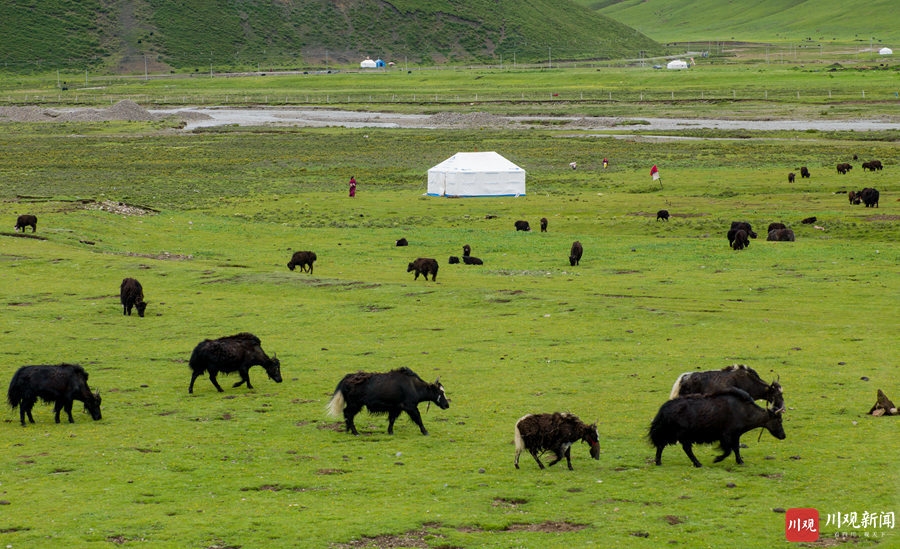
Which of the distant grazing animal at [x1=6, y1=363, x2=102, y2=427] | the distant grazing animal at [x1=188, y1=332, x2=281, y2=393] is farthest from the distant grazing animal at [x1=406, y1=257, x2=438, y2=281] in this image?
the distant grazing animal at [x1=6, y1=363, x2=102, y2=427]

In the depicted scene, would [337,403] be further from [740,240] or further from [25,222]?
[25,222]

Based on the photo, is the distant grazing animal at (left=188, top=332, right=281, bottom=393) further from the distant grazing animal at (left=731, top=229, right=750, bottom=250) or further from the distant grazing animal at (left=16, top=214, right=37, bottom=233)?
the distant grazing animal at (left=16, top=214, right=37, bottom=233)

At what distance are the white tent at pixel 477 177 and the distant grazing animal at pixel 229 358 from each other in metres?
42.5

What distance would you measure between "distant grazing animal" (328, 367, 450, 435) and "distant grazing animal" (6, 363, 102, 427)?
469 cm

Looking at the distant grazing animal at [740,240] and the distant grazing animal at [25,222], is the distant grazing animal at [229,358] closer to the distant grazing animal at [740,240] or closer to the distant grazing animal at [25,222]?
the distant grazing animal at [740,240]

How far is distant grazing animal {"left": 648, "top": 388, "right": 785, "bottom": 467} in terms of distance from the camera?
53.4 feet

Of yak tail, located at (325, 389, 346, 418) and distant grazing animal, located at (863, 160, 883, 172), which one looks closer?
yak tail, located at (325, 389, 346, 418)

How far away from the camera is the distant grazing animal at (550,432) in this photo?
53.3 ft

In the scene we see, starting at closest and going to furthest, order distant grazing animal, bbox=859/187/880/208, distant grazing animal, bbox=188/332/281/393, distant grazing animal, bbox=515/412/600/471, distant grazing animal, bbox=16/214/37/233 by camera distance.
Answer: distant grazing animal, bbox=515/412/600/471 < distant grazing animal, bbox=188/332/281/393 < distant grazing animal, bbox=16/214/37/233 < distant grazing animal, bbox=859/187/880/208

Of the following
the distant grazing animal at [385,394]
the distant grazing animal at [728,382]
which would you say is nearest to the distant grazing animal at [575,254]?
the distant grazing animal at [728,382]

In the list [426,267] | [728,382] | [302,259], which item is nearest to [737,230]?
[426,267]

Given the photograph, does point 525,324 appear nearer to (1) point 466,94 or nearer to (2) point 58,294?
(2) point 58,294

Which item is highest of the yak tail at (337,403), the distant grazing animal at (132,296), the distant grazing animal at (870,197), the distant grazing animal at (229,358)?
the distant grazing animal at (870,197)

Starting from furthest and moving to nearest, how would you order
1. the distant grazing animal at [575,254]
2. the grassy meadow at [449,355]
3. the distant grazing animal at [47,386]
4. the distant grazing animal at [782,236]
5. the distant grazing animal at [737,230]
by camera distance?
1. the distant grazing animal at [782,236]
2. the distant grazing animal at [737,230]
3. the distant grazing animal at [575,254]
4. the distant grazing animal at [47,386]
5. the grassy meadow at [449,355]
